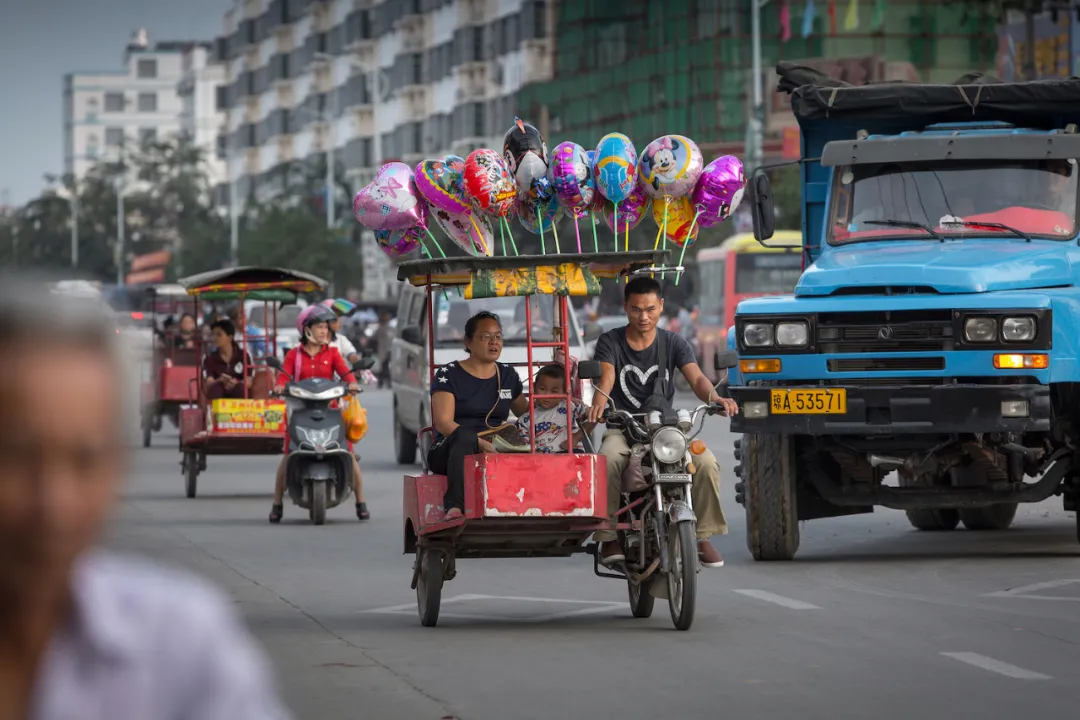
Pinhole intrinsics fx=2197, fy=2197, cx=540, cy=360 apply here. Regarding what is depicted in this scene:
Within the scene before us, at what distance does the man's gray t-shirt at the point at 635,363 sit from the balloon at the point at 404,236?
3.70ft

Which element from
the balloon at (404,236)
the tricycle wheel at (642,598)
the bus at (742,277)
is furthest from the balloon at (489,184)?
the bus at (742,277)

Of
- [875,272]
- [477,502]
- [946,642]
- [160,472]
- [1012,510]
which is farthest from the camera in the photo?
[160,472]

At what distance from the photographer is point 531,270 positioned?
1027cm

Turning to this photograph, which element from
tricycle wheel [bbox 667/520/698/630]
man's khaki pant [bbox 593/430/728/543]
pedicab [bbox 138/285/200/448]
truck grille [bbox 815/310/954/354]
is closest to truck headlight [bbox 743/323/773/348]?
truck grille [bbox 815/310/954/354]

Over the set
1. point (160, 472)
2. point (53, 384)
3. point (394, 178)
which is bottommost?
point (160, 472)

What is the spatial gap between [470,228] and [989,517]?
5820mm

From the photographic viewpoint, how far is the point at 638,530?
33.3 ft

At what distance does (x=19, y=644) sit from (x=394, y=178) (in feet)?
30.7

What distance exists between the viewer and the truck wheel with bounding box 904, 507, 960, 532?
15.5 m

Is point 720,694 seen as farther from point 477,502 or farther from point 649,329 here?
point 649,329

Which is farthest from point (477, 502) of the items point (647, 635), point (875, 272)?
point (875, 272)

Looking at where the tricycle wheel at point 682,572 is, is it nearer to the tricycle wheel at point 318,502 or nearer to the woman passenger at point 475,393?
the woman passenger at point 475,393

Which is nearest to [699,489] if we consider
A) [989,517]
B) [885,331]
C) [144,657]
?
[885,331]

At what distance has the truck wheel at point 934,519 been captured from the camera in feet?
50.8
